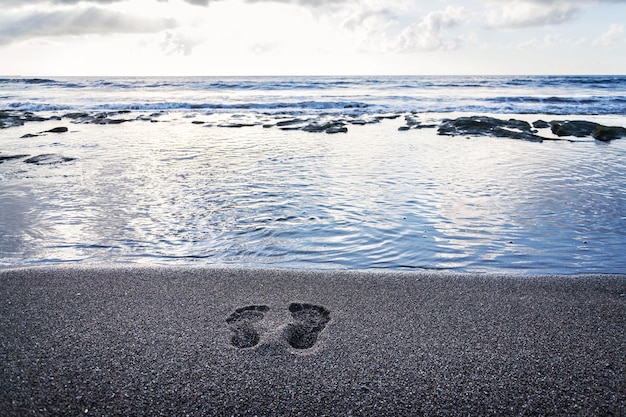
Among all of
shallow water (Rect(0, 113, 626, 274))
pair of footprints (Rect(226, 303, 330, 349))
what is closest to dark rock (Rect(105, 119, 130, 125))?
shallow water (Rect(0, 113, 626, 274))

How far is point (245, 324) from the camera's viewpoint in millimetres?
3336

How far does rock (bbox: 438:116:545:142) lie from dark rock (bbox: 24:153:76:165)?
11.1 meters

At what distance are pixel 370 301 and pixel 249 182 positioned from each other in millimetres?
4944

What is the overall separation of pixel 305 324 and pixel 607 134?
1378cm

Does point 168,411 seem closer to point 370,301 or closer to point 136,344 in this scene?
point 136,344

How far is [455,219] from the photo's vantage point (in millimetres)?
6148

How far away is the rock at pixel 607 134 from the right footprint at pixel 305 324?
43.4 feet

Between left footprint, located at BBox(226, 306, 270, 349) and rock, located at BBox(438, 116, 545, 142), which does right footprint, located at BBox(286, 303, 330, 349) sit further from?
rock, located at BBox(438, 116, 545, 142)

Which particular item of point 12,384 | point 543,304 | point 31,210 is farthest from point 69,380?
point 31,210

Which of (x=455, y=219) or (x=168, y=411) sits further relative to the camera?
(x=455, y=219)

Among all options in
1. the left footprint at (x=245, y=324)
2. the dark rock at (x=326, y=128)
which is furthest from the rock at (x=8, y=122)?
the left footprint at (x=245, y=324)

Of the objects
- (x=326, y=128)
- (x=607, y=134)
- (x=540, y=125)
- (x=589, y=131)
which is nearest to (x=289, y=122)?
(x=326, y=128)

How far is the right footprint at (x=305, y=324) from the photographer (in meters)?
3.10

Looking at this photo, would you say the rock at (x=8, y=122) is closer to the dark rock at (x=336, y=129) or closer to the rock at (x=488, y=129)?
the dark rock at (x=336, y=129)
